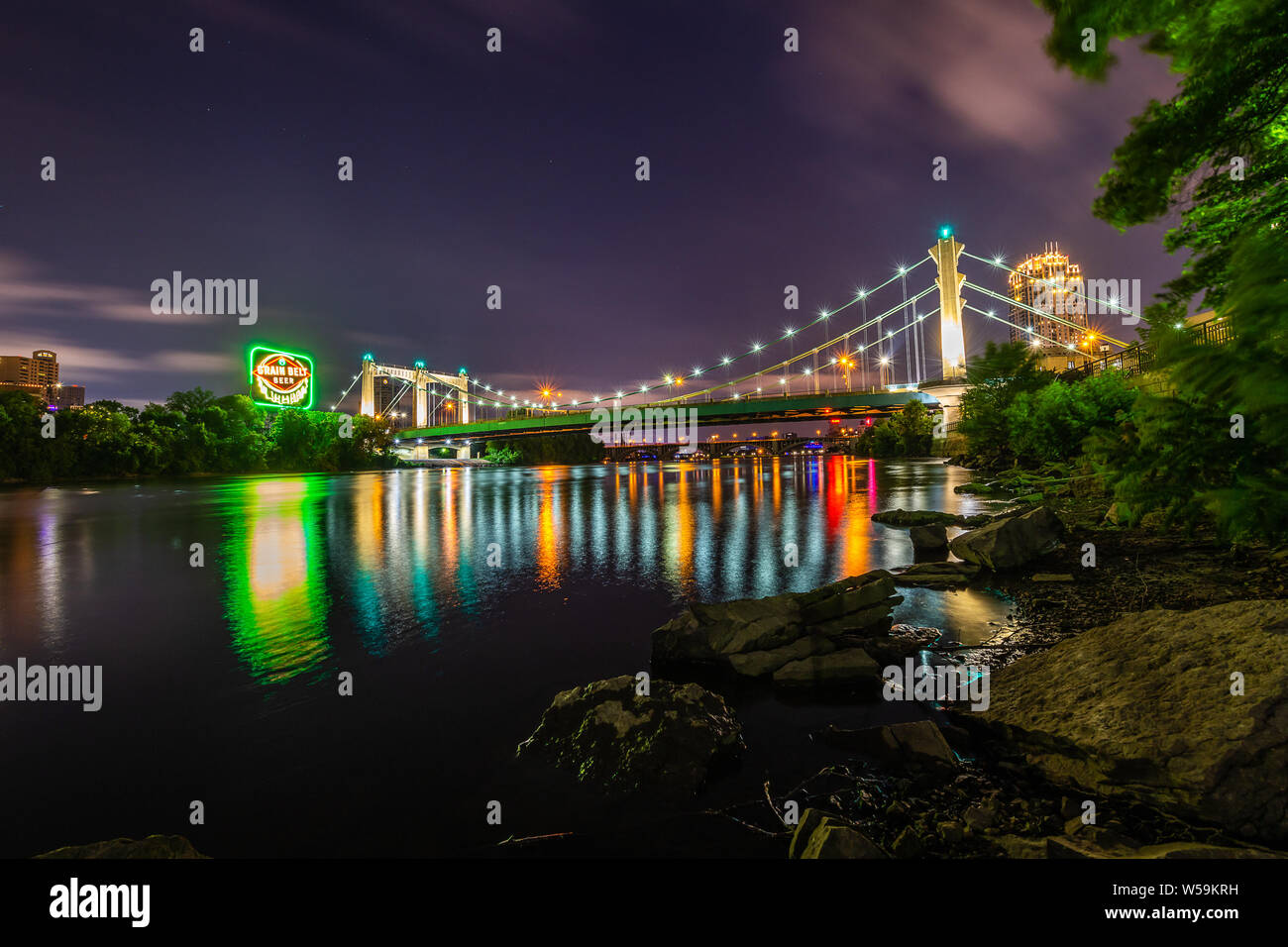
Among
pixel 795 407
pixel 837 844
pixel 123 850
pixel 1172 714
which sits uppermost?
pixel 795 407

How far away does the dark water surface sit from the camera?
4266 mm

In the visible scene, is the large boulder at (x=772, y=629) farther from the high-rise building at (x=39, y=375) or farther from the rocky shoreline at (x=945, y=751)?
the high-rise building at (x=39, y=375)

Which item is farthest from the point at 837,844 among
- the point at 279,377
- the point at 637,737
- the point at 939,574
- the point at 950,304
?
the point at 279,377

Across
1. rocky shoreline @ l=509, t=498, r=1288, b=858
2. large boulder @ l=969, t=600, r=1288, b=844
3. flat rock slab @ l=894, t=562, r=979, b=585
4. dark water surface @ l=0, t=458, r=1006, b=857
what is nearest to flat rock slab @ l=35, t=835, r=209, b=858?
dark water surface @ l=0, t=458, r=1006, b=857

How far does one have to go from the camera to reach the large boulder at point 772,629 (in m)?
6.64

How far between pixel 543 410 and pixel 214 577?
102 meters

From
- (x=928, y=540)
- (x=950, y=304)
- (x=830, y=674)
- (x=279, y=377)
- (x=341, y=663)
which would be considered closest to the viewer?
(x=830, y=674)

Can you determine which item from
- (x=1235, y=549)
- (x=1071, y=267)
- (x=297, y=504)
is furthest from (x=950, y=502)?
(x=1071, y=267)

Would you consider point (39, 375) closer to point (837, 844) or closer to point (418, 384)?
point (418, 384)

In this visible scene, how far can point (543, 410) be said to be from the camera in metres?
113

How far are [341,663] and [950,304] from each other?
81.3 m

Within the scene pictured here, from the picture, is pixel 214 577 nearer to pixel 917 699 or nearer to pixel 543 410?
pixel 917 699

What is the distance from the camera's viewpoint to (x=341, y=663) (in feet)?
24.1
